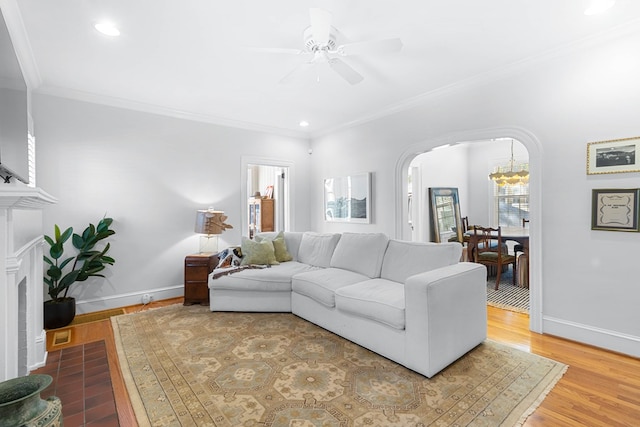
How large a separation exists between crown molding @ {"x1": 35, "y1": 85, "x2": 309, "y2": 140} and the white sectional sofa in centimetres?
193

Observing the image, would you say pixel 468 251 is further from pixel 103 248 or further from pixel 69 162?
pixel 69 162

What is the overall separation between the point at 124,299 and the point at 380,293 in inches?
130

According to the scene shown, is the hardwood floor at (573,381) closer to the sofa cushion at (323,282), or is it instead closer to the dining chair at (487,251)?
the sofa cushion at (323,282)

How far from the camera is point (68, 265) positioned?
364 cm

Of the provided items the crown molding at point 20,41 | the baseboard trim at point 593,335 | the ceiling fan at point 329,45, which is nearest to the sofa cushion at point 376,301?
the baseboard trim at point 593,335

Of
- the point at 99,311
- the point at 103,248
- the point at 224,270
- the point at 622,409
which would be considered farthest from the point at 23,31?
the point at 622,409

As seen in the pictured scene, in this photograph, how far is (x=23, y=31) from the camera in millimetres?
2416

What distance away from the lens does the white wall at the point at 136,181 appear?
141 inches

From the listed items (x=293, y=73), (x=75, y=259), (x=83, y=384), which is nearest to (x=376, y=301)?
(x=293, y=73)

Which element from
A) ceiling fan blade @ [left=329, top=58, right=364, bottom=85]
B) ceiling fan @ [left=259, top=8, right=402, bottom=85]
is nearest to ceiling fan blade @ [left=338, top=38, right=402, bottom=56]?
ceiling fan @ [left=259, top=8, right=402, bottom=85]

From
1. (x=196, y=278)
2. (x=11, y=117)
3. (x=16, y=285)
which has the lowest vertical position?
(x=196, y=278)

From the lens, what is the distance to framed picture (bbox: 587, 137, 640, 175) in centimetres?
249

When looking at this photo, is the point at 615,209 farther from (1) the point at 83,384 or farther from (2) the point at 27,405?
(1) the point at 83,384

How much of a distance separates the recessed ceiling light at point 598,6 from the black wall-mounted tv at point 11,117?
368cm
